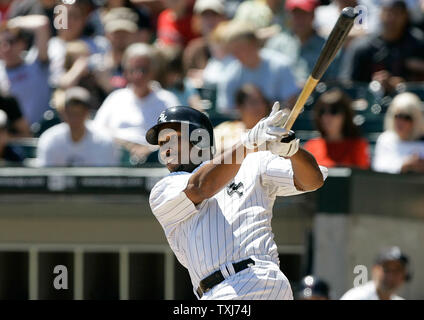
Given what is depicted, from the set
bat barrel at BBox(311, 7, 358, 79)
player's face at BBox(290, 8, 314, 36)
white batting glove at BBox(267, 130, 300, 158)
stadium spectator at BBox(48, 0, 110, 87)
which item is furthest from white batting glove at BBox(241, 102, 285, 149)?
stadium spectator at BBox(48, 0, 110, 87)

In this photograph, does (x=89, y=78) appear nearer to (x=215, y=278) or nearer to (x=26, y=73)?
(x=26, y=73)

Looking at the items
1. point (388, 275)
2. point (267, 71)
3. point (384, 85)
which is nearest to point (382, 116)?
point (384, 85)

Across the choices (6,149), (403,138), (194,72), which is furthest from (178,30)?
(403,138)

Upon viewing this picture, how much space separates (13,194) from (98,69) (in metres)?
1.72

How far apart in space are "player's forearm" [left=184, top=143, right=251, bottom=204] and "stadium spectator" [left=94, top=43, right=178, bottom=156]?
3.75 metres

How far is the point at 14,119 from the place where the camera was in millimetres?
9484

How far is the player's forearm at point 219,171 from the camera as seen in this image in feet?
15.9

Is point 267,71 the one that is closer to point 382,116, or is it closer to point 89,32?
point 382,116

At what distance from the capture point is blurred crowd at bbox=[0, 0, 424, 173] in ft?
27.2

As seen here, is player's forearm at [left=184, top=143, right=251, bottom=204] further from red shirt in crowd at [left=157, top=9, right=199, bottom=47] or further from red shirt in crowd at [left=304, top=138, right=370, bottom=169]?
red shirt in crowd at [left=157, top=9, right=199, bottom=47]

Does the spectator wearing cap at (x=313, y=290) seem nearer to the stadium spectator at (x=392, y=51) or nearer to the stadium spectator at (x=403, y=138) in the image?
the stadium spectator at (x=403, y=138)

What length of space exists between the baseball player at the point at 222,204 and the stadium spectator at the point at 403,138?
3127mm

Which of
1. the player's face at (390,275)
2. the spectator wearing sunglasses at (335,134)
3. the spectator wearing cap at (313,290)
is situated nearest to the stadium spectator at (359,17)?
the spectator wearing sunglasses at (335,134)
